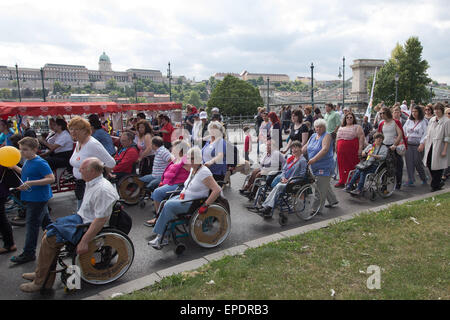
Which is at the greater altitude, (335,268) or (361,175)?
(361,175)

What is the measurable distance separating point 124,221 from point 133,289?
84cm

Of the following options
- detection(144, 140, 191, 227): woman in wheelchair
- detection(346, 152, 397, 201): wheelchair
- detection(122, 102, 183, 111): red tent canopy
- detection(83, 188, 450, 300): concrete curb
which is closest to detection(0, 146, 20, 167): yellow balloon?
detection(144, 140, 191, 227): woman in wheelchair

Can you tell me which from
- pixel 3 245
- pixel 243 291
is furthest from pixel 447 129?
pixel 3 245

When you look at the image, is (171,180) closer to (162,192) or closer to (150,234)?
(162,192)

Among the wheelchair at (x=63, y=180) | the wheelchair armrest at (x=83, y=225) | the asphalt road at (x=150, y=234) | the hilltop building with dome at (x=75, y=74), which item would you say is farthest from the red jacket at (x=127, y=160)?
the hilltop building with dome at (x=75, y=74)

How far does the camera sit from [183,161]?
5898 mm

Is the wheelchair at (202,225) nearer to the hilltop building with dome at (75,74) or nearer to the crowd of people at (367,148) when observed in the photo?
the crowd of people at (367,148)

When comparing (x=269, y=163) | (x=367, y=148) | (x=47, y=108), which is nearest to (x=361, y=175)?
(x=367, y=148)

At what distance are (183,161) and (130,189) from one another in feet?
7.19

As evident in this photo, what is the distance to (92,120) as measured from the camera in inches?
282

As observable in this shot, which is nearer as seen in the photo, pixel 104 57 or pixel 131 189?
pixel 131 189

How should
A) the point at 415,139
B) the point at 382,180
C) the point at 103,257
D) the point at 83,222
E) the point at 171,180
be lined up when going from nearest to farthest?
the point at 83,222 → the point at 103,257 → the point at 171,180 → the point at 382,180 → the point at 415,139

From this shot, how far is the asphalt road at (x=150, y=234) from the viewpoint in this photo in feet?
13.3

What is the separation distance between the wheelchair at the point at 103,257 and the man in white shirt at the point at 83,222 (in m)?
0.07
